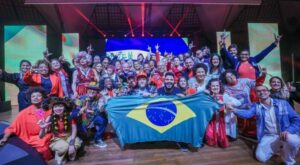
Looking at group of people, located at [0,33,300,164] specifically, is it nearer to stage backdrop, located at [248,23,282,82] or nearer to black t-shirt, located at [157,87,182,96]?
black t-shirt, located at [157,87,182,96]

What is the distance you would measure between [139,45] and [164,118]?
7393 mm

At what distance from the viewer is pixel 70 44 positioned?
10102 mm

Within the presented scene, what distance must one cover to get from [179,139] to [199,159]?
478 mm

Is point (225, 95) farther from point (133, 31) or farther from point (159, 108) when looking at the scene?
point (133, 31)

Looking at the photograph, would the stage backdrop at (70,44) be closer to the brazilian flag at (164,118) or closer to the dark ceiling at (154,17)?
the dark ceiling at (154,17)

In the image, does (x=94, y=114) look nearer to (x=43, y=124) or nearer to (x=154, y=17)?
(x=43, y=124)

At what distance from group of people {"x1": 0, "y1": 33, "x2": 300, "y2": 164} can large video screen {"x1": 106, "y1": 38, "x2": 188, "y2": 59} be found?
5.12 m

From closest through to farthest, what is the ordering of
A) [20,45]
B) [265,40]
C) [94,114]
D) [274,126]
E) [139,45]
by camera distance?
[274,126] < [94,114] < [20,45] < [265,40] < [139,45]

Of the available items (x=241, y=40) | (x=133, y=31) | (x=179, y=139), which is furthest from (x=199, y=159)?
(x=133, y=31)

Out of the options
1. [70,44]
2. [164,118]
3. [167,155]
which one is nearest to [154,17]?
[70,44]

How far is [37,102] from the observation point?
128 inches

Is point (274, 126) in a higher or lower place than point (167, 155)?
higher


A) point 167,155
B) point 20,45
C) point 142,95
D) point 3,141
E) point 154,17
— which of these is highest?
point 154,17

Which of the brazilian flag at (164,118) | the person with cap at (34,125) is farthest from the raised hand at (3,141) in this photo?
the brazilian flag at (164,118)
